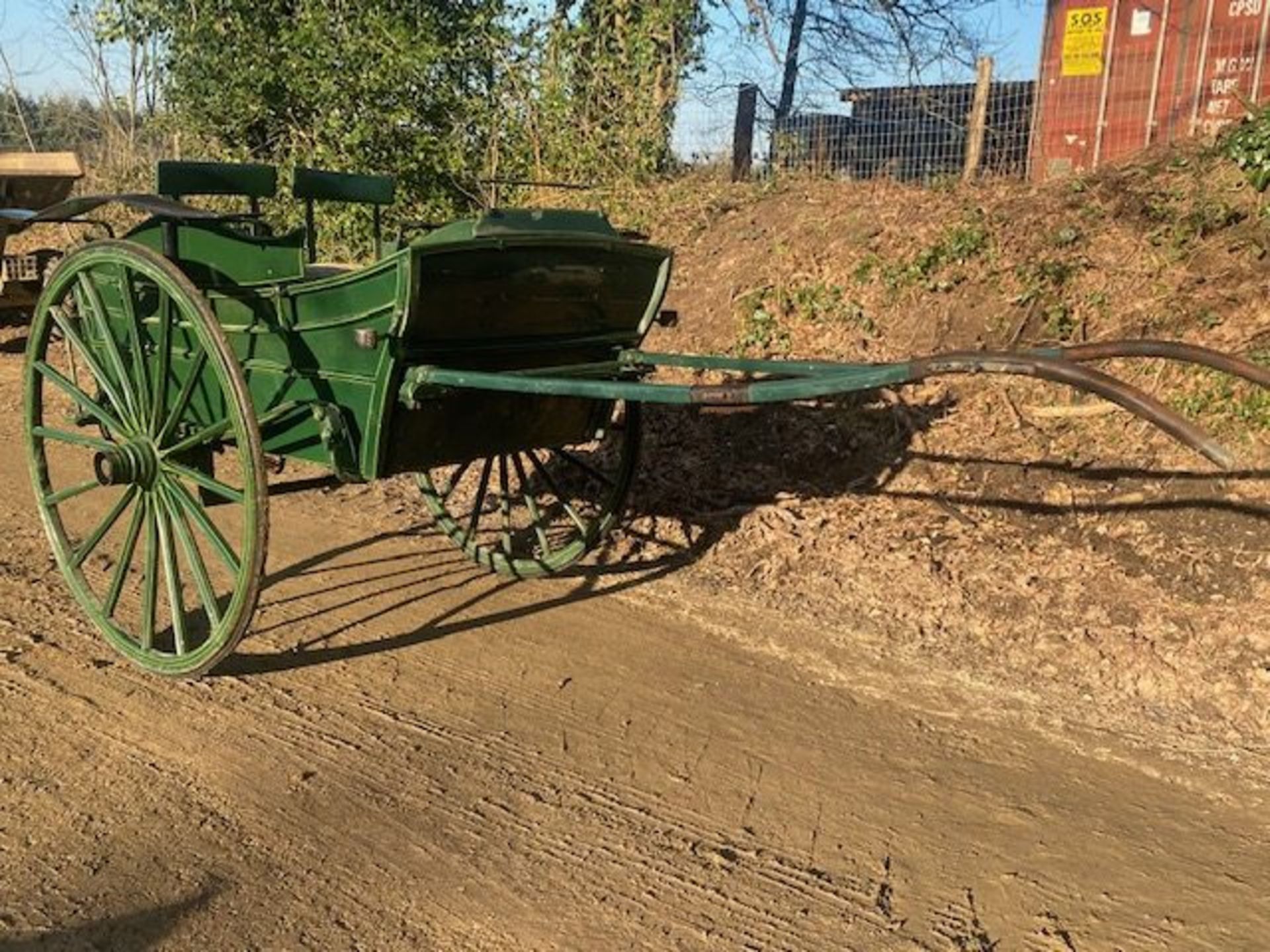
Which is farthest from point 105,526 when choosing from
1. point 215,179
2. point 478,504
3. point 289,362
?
point 478,504

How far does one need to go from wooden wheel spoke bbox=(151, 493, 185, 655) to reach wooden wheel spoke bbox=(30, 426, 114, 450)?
265 millimetres

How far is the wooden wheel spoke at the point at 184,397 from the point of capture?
153 inches

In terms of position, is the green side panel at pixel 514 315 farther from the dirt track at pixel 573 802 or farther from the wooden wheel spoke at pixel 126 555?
the wooden wheel spoke at pixel 126 555

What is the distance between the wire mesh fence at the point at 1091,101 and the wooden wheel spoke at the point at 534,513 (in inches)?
196

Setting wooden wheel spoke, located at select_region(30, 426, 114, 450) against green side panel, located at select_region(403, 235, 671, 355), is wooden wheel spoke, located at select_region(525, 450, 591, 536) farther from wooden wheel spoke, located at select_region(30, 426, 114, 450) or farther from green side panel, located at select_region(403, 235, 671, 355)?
wooden wheel spoke, located at select_region(30, 426, 114, 450)

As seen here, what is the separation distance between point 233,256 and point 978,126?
6.95 metres

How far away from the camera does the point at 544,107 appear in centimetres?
1064

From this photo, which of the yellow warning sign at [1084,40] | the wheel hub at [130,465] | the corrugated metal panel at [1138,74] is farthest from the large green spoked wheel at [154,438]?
the yellow warning sign at [1084,40]

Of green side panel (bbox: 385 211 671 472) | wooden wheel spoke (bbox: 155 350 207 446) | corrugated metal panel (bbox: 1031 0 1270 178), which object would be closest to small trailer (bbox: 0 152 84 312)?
wooden wheel spoke (bbox: 155 350 207 446)

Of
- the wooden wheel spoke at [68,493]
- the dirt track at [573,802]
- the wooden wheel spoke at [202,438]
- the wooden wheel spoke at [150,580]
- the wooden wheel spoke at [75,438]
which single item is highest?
the wooden wheel spoke at [202,438]

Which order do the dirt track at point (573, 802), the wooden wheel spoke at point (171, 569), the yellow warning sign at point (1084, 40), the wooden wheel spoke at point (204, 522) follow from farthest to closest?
the yellow warning sign at point (1084, 40) < the wooden wheel spoke at point (171, 569) < the wooden wheel spoke at point (204, 522) < the dirt track at point (573, 802)

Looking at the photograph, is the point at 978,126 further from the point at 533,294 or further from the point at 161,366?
the point at 161,366

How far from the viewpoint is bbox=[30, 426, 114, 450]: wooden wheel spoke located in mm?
4148

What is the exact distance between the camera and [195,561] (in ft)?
13.0
